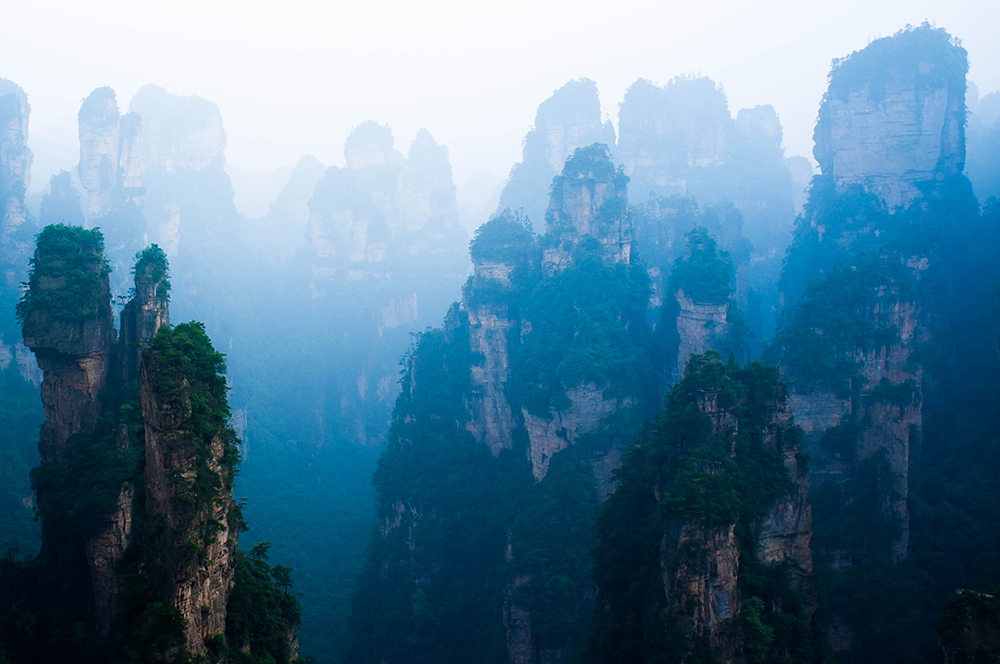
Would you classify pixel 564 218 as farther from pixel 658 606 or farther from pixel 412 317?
pixel 412 317

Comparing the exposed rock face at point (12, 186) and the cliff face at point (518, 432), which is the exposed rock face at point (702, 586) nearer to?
the cliff face at point (518, 432)

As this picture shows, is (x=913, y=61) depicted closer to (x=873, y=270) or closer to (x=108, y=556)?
(x=873, y=270)

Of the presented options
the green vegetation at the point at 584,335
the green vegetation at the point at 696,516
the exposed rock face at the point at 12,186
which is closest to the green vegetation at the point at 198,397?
the green vegetation at the point at 696,516

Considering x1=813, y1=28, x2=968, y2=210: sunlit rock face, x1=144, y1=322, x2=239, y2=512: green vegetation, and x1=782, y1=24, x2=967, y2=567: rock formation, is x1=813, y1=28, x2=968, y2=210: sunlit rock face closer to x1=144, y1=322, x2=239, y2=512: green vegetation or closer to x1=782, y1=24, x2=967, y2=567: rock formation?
x1=782, y1=24, x2=967, y2=567: rock formation

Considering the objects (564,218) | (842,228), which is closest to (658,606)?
(564,218)

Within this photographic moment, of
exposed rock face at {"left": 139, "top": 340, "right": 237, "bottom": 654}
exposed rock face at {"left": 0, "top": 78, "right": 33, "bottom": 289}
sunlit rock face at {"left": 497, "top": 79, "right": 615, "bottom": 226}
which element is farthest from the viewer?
sunlit rock face at {"left": 497, "top": 79, "right": 615, "bottom": 226}

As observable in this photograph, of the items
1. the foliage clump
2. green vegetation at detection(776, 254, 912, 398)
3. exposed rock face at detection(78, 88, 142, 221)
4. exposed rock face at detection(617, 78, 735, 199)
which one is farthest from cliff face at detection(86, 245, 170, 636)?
exposed rock face at detection(617, 78, 735, 199)
